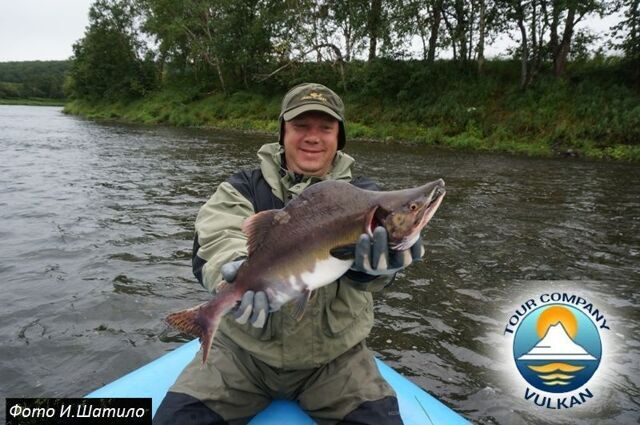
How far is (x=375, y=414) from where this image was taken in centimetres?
284

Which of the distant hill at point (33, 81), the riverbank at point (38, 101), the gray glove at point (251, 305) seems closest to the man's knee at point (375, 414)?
the gray glove at point (251, 305)

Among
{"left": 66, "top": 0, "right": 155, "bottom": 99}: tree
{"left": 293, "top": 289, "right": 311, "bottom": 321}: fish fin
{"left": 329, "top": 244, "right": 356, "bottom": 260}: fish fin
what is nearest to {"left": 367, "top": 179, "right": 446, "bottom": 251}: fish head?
{"left": 329, "top": 244, "right": 356, "bottom": 260}: fish fin

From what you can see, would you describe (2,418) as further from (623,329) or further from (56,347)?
(623,329)

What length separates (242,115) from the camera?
3509cm

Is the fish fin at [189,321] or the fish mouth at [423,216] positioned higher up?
the fish mouth at [423,216]

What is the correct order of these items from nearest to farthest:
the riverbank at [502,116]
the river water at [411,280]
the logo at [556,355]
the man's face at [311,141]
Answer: the man's face at [311,141]
the logo at [556,355]
the river water at [411,280]
the riverbank at [502,116]

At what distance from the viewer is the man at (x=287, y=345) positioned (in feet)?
9.29

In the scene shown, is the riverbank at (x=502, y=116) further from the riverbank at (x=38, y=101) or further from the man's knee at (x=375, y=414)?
the riverbank at (x=38, y=101)

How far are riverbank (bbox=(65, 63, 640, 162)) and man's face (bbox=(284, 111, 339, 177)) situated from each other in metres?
19.1

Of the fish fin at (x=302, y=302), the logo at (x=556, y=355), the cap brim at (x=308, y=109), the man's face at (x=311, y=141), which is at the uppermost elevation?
the cap brim at (x=308, y=109)

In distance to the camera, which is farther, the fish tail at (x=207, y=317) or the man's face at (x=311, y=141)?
the man's face at (x=311, y=141)

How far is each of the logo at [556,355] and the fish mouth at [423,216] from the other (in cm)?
256

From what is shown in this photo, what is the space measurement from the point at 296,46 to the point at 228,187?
34110mm

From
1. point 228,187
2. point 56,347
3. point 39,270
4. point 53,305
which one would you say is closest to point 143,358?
point 56,347
